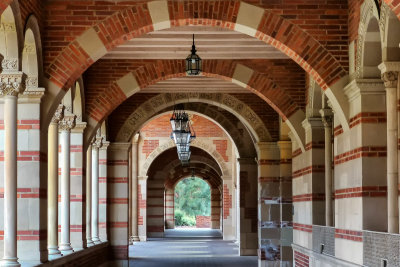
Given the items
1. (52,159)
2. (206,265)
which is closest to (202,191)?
(206,265)

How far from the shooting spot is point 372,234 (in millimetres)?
8672

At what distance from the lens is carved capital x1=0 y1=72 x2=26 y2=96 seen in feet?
30.9

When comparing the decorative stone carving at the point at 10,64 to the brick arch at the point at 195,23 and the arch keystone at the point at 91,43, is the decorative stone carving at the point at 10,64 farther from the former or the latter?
the arch keystone at the point at 91,43

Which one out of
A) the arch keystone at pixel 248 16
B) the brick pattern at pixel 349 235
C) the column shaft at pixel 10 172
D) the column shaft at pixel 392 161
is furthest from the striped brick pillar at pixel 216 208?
the column shaft at pixel 392 161

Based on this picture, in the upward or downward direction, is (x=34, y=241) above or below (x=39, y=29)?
below

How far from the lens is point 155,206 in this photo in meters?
36.1

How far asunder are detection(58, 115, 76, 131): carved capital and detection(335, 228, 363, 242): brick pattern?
5171 mm

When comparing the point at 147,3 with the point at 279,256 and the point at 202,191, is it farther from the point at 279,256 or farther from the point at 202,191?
the point at 202,191

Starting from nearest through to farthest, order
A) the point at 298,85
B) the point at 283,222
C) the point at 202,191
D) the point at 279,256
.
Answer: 1. the point at 298,85
2. the point at 283,222
3. the point at 279,256
4. the point at 202,191

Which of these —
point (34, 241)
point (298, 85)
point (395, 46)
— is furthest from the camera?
point (298, 85)

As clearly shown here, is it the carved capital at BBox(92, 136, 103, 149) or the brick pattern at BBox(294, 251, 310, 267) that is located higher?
the carved capital at BBox(92, 136, 103, 149)

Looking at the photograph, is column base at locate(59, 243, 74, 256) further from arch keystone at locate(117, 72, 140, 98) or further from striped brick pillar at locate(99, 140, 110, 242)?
striped brick pillar at locate(99, 140, 110, 242)

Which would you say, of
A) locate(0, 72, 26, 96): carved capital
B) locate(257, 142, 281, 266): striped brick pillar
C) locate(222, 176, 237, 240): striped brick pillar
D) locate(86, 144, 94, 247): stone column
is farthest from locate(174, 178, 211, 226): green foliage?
locate(0, 72, 26, 96): carved capital

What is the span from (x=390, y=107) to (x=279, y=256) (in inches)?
409
